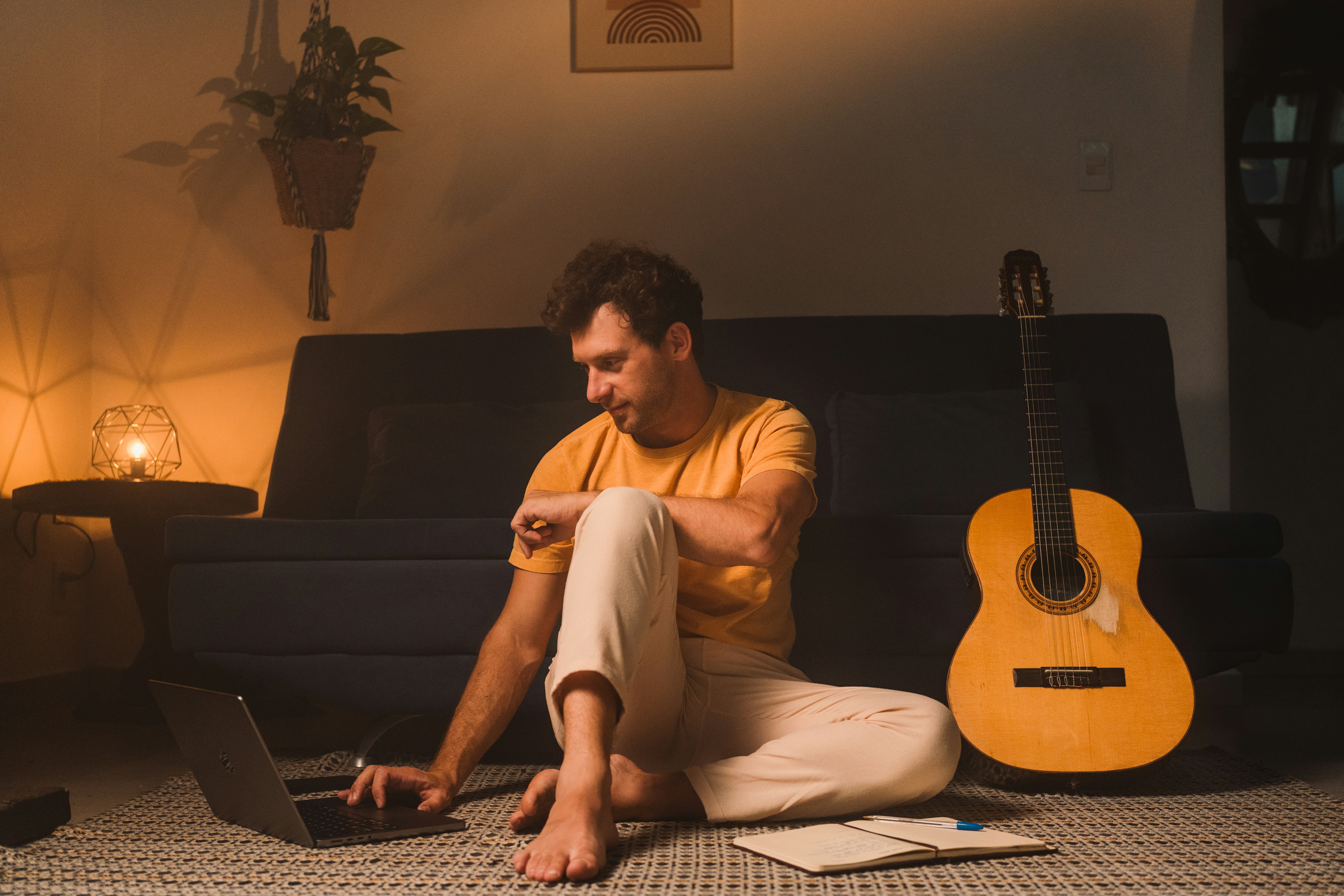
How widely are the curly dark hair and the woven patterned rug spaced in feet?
2.38

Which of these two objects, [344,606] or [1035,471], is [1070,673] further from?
[344,606]

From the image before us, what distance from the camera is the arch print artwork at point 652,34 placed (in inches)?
118

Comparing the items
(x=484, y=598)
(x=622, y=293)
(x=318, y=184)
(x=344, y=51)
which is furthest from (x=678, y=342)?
(x=344, y=51)

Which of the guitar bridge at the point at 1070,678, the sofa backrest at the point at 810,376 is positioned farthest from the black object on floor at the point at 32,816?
the guitar bridge at the point at 1070,678

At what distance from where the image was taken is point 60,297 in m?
2.94

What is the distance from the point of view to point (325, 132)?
286cm

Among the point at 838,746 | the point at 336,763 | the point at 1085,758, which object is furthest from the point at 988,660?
the point at 336,763

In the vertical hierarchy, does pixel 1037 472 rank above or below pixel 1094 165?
below

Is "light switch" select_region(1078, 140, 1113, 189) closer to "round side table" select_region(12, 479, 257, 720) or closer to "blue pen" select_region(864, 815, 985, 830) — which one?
"blue pen" select_region(864, 815, 985, 830)

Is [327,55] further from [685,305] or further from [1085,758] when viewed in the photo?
[1085,758]

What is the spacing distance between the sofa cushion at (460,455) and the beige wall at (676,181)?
2.05 feet

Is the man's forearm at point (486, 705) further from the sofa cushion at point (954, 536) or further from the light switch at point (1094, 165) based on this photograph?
the light switch at point (1094, 165)

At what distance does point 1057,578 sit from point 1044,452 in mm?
234

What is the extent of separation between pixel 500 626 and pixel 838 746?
53 cm
